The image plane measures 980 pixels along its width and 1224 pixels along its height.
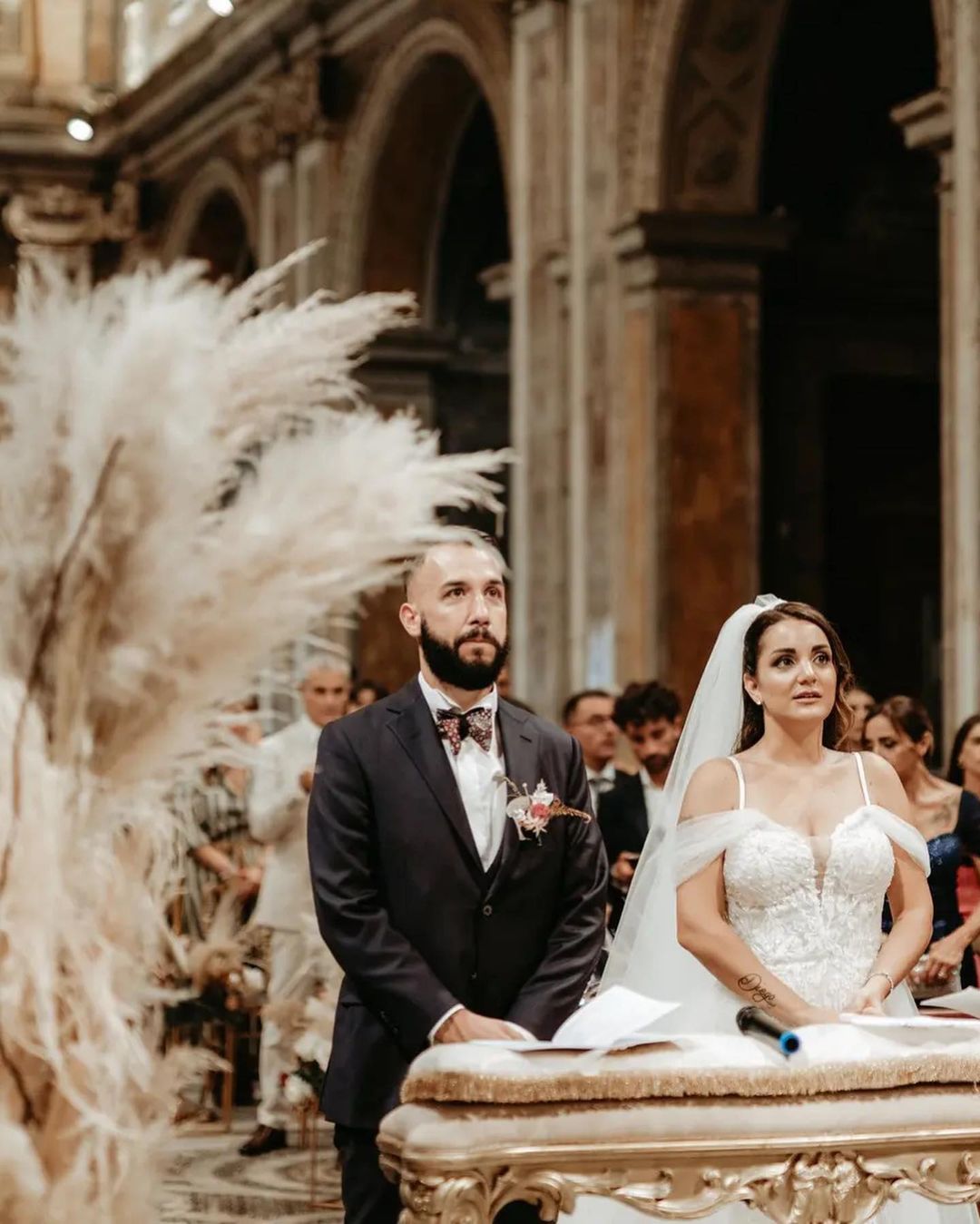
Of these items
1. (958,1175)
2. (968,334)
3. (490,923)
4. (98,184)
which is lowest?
(958,1175)

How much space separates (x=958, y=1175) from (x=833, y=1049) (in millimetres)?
277

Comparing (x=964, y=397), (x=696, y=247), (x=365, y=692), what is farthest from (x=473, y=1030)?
(x=696, y=247)

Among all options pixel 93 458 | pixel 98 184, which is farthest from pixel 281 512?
pixel 98 184

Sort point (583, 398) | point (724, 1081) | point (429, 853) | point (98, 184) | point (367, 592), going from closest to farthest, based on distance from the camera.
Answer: point (367, 592) → point (724, 1081) → point (429, 853) → point (583, 398) → point (98, 184)

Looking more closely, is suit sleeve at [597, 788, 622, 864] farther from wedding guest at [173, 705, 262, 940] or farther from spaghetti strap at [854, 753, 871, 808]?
spaghetti strap at [854, 753, 871, 808]

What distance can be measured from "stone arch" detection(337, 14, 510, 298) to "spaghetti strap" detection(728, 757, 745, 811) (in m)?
10.4

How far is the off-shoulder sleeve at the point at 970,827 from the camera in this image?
6.45m

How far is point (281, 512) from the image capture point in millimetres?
1794

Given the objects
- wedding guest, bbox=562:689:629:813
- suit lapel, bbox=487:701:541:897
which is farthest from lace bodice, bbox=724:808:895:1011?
wedding guest, bbox=562:689:629:813

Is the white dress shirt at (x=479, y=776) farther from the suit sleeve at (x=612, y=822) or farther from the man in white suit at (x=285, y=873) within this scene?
the man in white suit at (x=285, y=873)

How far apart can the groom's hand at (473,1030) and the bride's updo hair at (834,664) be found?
3.45 ft

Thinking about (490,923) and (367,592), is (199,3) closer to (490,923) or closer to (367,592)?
(490,923)

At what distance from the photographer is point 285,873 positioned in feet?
27.4

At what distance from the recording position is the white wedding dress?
4387mm
